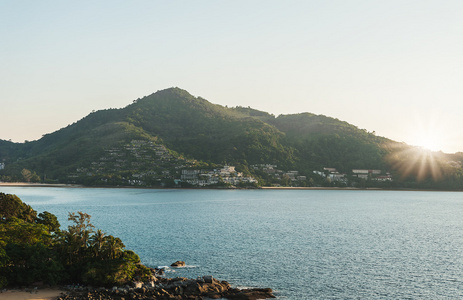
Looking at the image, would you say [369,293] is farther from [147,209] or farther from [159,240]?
[147,209]

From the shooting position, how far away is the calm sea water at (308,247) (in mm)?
48938

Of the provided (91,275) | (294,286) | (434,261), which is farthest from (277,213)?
(91,275)

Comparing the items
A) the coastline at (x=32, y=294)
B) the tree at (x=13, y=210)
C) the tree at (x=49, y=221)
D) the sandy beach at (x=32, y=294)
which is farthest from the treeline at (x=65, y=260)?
the tree at (x=13, y=210)

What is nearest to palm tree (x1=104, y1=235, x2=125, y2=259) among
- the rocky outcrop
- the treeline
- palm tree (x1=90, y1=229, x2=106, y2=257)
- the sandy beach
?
the treeline

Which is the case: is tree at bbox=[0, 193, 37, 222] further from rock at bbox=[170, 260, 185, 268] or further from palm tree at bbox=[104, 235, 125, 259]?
rock at bbox=[170, 260, 185, 268]

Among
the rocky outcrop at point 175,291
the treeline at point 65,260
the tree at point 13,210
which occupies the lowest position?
the rocky outcrop at point 175,291

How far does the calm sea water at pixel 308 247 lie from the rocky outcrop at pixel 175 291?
3.21m

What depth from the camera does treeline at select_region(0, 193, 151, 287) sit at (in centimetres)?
4331

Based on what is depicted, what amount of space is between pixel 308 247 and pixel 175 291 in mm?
32483

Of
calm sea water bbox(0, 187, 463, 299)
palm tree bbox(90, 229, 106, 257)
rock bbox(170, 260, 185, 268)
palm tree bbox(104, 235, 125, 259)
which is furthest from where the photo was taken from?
rock bbox(170, 260, 185, 268)

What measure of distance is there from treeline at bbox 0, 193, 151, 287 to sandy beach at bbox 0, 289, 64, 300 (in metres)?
1.31

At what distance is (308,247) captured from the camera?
2781 inches

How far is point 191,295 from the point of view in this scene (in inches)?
1711

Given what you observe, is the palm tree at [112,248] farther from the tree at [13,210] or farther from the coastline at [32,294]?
the tree at [13,210]
